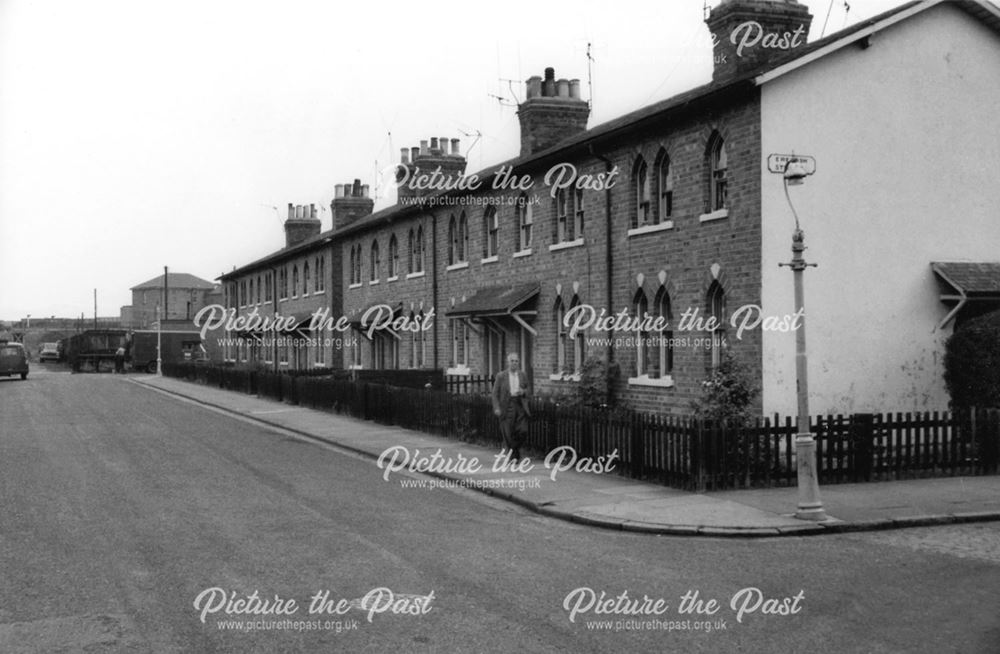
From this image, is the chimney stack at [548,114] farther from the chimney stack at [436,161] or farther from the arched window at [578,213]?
the chimney stack at [436,161]

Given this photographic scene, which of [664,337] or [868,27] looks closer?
[868,27]

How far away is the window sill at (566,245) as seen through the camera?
23.4m

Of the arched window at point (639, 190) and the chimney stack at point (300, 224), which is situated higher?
the chimney stack at point (300, 224)

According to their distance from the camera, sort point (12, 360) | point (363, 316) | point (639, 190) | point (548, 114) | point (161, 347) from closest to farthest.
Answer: point (639, 190) → point (548, 114) → point (363, 316) → point (12, 360) → point (161, 347)

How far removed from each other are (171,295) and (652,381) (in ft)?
438

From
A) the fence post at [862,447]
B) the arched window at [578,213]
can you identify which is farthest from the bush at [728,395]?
the arched window at [578,213]

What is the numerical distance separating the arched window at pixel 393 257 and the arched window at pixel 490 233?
28.0ft

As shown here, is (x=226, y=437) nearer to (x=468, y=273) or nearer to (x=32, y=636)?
(x=468, y=273)

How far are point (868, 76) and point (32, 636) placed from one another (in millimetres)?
15818

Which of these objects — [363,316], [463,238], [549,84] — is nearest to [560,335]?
[463,238]

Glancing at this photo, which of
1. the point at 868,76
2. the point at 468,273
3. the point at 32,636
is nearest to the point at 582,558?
the point at 32,636

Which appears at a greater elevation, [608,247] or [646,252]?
[608,247]

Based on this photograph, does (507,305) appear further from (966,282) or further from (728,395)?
(966,282)

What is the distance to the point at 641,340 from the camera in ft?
68.7
